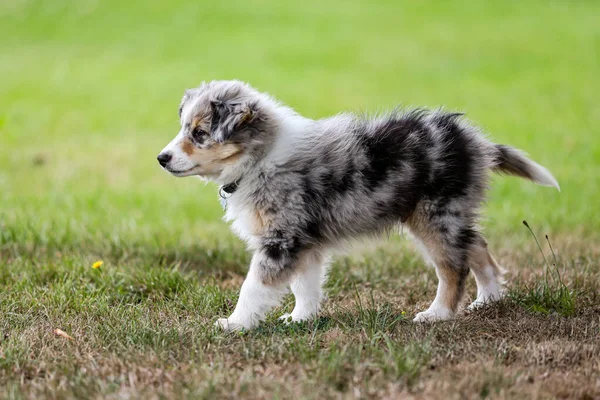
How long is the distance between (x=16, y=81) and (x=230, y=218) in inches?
540

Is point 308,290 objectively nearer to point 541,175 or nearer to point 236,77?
point 541,175

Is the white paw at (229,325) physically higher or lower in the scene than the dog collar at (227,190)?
lower

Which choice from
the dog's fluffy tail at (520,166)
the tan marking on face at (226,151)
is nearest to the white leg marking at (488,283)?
the dog's fluffy tail at (520,166)

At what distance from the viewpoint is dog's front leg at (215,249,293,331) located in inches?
197

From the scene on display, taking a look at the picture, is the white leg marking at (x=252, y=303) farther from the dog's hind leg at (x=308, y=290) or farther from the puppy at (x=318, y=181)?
the dog's hind leg at (x=308, y=290)

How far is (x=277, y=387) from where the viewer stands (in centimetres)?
391

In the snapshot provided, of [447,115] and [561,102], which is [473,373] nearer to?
[447,115]

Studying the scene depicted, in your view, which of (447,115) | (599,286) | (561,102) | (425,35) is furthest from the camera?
(425,35)

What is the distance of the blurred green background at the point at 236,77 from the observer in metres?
10.0

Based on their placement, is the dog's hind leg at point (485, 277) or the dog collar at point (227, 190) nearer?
the dog collar at point (227, 190)

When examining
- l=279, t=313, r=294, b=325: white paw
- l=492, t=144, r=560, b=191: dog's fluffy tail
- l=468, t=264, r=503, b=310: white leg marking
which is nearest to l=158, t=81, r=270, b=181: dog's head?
l=279, t=313, r=294, b=325: white paw

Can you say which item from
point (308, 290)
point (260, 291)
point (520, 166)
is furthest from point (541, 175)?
point (260, 291)

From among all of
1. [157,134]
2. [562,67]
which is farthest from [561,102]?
[157,134]

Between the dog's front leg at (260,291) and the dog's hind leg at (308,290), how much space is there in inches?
15.2
